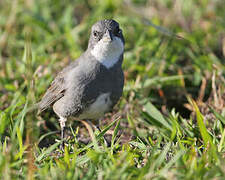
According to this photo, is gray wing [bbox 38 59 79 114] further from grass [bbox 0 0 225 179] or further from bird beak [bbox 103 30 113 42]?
bird beak [bbox 103 30 113 42]

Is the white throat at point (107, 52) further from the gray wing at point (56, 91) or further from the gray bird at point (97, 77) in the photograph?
the gray wing at point (56, 91)

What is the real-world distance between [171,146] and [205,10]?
385cm

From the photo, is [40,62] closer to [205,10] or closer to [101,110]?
[101,110]

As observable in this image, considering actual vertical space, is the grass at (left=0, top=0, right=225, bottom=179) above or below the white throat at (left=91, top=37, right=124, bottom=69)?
below

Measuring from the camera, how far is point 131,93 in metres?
4.88

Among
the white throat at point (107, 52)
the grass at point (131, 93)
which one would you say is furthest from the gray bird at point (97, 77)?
the grass at point (131, 93)

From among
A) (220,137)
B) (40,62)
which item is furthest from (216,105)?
(40,62)

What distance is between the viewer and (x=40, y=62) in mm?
5488

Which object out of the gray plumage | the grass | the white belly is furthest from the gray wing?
the white belly

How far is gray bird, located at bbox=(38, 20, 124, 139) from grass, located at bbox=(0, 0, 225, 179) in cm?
27

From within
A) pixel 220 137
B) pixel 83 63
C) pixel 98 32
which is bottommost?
pixel 220 137

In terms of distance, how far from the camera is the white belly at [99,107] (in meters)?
3.94

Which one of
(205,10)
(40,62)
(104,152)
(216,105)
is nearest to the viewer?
(104,152)

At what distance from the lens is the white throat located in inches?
152
